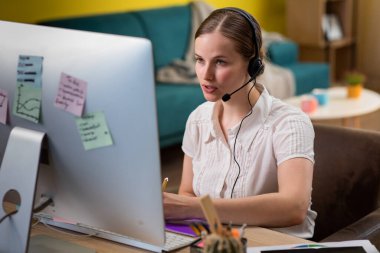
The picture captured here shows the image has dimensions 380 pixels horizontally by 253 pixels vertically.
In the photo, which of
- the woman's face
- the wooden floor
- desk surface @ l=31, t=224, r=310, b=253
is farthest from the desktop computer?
the wooden floor

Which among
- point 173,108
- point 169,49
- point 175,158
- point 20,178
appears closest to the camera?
point 20,178

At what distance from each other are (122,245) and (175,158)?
9.88 ft

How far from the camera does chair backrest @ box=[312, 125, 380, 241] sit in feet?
6.12

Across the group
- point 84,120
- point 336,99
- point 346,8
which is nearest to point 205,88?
point 84,120

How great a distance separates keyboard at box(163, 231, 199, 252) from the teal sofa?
8.58ft

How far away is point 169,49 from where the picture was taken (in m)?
4.86

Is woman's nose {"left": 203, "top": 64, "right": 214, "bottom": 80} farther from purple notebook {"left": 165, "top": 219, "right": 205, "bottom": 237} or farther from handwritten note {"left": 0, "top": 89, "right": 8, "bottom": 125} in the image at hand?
handwritten note {"left": 0, "top": 89, "right": 8, "bottom": 125}

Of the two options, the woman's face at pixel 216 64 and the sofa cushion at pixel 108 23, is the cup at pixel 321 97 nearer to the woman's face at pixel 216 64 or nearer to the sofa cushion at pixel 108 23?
the sofa cushion at pixel 108 23

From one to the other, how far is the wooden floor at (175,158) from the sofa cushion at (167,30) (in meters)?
0.63

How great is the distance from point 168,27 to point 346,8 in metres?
2.40

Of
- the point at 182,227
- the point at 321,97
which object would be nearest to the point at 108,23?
the point at 321,97

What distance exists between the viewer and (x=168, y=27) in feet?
16.1

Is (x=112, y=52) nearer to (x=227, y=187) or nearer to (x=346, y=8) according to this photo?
(x=227, y=187)

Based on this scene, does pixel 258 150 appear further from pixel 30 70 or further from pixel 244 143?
pixel 30 70
